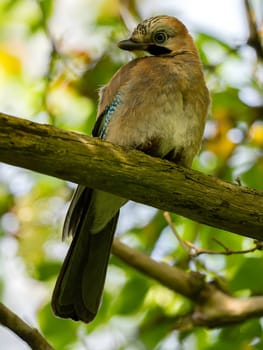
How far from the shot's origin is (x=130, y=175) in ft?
13.4

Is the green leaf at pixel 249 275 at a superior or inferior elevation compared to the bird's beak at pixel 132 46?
inferior

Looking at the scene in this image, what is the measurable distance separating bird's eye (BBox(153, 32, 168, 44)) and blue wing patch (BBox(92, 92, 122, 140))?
64cm

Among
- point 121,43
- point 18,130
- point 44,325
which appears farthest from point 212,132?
point 18,130

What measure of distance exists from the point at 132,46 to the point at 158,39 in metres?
0.20

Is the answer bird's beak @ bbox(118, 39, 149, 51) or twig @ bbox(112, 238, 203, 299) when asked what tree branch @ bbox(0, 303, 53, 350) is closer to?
twig @ bbox(112, 238, 203, 299)

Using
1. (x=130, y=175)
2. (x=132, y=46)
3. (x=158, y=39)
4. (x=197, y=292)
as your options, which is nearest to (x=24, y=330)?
(x=130, y=175)

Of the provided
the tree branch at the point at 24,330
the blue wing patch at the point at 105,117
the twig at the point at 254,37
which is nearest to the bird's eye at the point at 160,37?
the blue wing patch at the point at 105,117

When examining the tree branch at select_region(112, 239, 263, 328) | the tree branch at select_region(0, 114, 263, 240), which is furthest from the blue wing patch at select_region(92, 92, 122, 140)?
the tree branch at select_region(0, 114, 263, 240)

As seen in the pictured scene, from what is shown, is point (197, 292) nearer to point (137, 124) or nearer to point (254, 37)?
point (137, 124)

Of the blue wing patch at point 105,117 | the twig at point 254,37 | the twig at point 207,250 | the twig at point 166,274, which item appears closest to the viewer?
the twig at point 207,250

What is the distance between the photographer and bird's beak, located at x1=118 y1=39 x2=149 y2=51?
5.73 metres

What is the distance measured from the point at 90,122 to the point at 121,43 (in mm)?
874

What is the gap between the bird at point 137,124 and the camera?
5.14m

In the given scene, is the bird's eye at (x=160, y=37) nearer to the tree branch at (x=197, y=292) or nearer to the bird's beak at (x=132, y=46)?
the bird's beak at (x=132, y=46)
